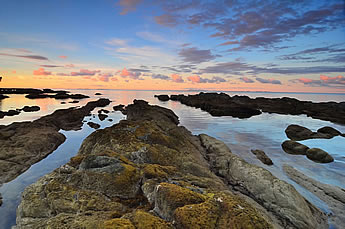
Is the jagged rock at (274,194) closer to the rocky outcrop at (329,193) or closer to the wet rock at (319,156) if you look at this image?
the rocky outcrop at (329,193)

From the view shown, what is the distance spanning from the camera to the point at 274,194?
38.4 feet

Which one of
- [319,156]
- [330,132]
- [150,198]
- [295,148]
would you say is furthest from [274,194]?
[330,132]

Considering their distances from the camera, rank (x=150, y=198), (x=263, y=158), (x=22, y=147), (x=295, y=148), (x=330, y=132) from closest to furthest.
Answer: (x=150, y=198)
(x=22, y=147)
(x=263, y=158)
(x=295, y=148)
(x=330, y=132)

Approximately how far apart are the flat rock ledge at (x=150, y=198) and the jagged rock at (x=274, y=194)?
5 cm

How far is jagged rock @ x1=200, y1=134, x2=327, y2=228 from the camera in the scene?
10484 mm

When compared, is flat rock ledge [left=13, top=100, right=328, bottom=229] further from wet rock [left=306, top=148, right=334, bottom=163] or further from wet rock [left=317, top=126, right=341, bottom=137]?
wet rock [left=317, top=126, right=341, bottom=137]

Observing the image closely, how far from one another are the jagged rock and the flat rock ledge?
0.05 metres

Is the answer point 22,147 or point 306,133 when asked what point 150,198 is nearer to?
point 22,147

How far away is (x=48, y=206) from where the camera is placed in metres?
8.05

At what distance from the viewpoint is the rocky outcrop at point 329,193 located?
11484mm

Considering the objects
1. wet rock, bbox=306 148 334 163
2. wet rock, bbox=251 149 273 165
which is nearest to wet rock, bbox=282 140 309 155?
wet rock, bbox=306 148 334 163

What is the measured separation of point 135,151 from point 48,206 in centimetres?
624

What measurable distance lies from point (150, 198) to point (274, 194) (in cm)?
865

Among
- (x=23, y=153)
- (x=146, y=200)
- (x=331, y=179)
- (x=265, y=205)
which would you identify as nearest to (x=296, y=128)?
(x=331, y=179)
